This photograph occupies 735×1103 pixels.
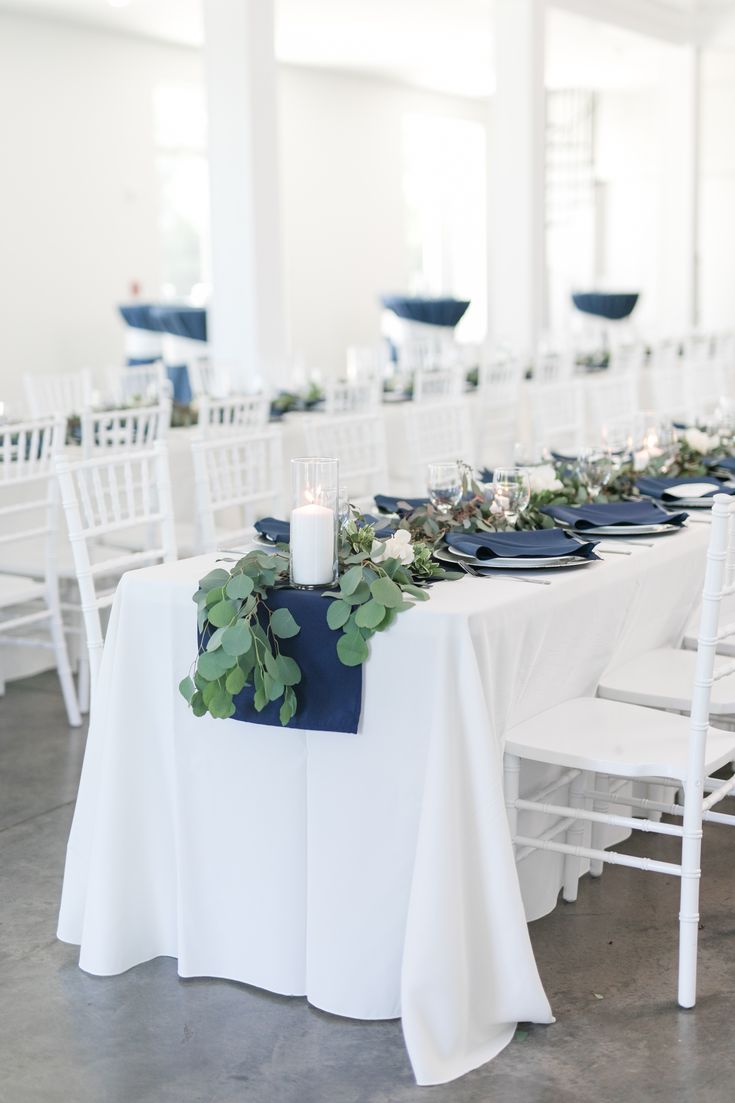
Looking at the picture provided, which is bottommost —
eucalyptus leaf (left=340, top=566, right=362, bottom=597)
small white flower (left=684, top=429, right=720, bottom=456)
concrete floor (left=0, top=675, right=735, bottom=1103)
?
concrete floor (left=0, top=675, right=735, bottom=1103)

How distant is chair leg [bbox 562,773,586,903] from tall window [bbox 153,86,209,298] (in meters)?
10.6

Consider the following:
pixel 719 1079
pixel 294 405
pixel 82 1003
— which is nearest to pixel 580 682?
pixel 719 1079

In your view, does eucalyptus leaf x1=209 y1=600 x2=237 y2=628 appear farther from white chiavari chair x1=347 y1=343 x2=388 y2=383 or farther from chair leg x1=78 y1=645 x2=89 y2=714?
white chiavari chair x1=347 y1=343 x2=388 y2=383

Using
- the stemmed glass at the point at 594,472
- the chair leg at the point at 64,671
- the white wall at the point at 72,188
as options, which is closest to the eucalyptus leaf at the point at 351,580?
the stemmed glass at the point at 594,472

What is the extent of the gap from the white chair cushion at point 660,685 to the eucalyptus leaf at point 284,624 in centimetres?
84

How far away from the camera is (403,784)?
2311 millimetres

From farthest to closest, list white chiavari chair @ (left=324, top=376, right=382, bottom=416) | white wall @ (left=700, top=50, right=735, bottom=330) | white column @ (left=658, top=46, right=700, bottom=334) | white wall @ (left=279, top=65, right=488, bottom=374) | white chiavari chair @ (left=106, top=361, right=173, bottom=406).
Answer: white wall @ (left=700, top=50, right=735, bottom=330) < white wall @ (left=279, top=65, right=488, bottom=374) < white column @ (left=658, top=46, right=700, bottom=334) < white chiavari chair @ (left=106, top=361, right=173, bottom=406) < white chiavari chair @ (left=324, top=376, right=382, bottom=416)

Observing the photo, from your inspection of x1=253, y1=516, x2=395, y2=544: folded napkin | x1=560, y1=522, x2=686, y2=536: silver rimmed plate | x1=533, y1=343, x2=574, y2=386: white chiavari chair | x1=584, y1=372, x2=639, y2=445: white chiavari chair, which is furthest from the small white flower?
x1=533, y1=343, x2=574, y2=386: white chiavari chair

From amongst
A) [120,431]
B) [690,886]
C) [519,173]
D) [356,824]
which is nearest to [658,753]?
[690,886]

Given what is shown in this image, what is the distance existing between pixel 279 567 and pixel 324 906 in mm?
614

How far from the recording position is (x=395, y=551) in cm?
245

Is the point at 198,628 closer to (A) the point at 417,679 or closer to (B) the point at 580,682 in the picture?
(A) the point at 417,679

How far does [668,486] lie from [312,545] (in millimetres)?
1489

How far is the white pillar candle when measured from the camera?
236 cm
